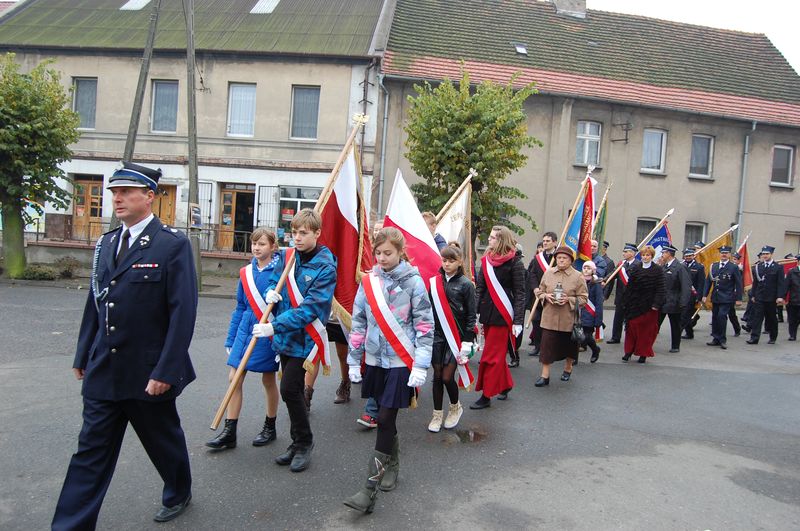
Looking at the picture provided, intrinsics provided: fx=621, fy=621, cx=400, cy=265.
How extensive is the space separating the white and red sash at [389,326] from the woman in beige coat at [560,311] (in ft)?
12.6

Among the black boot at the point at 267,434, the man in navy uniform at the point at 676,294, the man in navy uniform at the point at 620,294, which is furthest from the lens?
the man in navy uniform at the point at 620,294

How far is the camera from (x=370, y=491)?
3.83m

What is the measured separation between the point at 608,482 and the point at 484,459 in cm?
94

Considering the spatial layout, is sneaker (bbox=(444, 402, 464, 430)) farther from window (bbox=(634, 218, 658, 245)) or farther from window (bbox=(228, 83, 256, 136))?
window (bbox=(634, 218, 658, 245))

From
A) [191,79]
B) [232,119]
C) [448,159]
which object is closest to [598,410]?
[448,159]

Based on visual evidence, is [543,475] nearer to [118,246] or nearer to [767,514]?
[767,514]

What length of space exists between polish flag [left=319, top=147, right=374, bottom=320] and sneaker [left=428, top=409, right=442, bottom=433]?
46.5 inches

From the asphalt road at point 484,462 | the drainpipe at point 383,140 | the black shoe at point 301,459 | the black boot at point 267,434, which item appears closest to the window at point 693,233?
the drainpipe at point 383,140

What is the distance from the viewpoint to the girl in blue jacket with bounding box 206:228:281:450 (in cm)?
471

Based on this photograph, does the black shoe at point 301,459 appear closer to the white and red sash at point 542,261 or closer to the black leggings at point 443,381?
the black leggings at point 443,381

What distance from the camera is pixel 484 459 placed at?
493 centimetres

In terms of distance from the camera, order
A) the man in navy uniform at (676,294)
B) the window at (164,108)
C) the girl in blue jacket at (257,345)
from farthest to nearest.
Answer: the window at (164,108) → the man in navy uniform at (676,294) → the girl in blue jacket at (257,345)

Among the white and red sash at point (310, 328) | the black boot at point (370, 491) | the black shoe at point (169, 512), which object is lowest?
the black shoe at point (169, 512)

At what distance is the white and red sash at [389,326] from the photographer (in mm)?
4219
